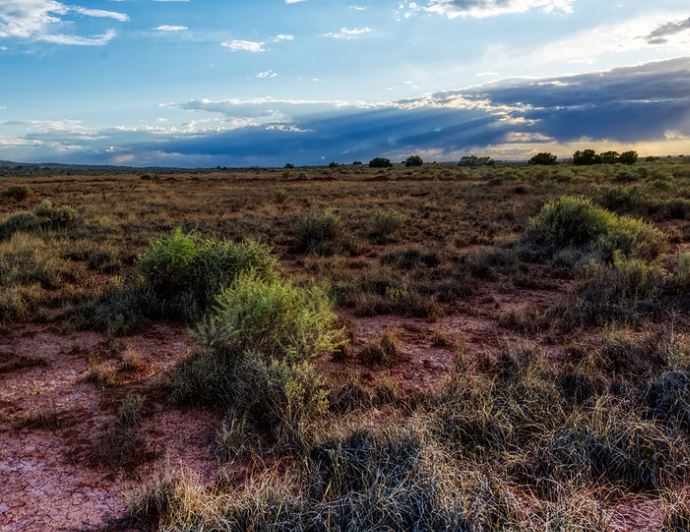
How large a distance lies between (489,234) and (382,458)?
466 inches

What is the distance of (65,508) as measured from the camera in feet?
11.0

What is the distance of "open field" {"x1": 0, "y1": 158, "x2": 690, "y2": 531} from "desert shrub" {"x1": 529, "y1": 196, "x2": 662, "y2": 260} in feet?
0.61

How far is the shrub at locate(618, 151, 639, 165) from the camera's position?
Result: 56.8 m

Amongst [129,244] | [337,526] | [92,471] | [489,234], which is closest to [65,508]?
[92,471]

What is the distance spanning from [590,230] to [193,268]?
9323 millimetres

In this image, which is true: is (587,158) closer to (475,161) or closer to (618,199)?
(475,161)

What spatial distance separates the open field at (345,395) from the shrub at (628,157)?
54.8 meters

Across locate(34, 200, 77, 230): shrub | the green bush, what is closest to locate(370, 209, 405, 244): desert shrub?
the green bush

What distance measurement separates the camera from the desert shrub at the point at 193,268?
764 cm

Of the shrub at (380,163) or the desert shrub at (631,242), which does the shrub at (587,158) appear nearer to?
the shrub at (380,163)

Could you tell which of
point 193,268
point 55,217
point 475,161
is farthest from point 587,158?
point 193,268

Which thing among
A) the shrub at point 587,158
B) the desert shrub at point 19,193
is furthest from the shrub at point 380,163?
the desert shrub at point 19,193

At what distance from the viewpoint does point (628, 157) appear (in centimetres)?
5684

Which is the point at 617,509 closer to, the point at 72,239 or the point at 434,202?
the point at 72,239
